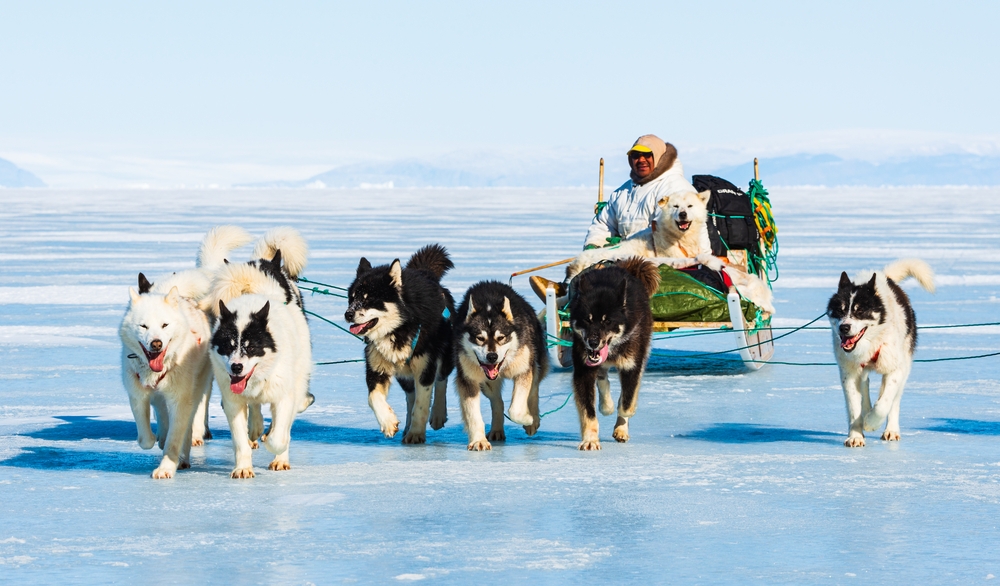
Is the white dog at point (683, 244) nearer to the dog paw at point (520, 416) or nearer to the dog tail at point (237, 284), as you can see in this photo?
the dog paw at point (520, 416)

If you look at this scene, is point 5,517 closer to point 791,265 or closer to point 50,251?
point 791,265

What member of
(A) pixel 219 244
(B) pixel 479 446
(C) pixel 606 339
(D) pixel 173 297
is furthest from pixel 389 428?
(A) pixel 219 244

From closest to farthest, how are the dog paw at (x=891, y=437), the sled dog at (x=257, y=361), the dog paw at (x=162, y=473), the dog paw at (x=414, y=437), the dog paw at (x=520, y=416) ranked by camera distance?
the sled dog at (x=257, y=361) → the dog paw at (x=162, y=473) → the dog paw at (x=520, y=416) → the dog paw at (x=891, y=437) → the dog paw at (x=414, y=437)

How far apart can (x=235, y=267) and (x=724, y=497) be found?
2.53m

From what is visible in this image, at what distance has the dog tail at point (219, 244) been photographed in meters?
6.56

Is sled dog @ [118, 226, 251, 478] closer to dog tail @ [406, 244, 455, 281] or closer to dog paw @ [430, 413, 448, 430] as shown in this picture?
dog paw @ [430, 413, 448, 430]

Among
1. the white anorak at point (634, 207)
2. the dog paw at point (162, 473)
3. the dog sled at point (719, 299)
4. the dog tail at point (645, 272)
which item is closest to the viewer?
the dog paw at point (162, 473)

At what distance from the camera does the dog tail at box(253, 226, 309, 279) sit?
6.55 metres

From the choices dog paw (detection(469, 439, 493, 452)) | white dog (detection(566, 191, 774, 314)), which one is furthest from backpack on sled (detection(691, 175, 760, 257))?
dog paw (detection(469, 439, 493, 452))

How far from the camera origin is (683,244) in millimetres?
8500

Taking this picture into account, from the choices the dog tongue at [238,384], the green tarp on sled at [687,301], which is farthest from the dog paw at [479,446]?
the green tarp on sled at [687,301]

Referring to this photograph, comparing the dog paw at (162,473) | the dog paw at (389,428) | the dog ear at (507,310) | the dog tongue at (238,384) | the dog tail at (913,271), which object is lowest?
the dog paw at (162,473)

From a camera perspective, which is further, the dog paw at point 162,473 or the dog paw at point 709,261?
the dog paw at point 709,261

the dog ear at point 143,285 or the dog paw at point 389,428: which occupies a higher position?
the dog ear at point 143,285
